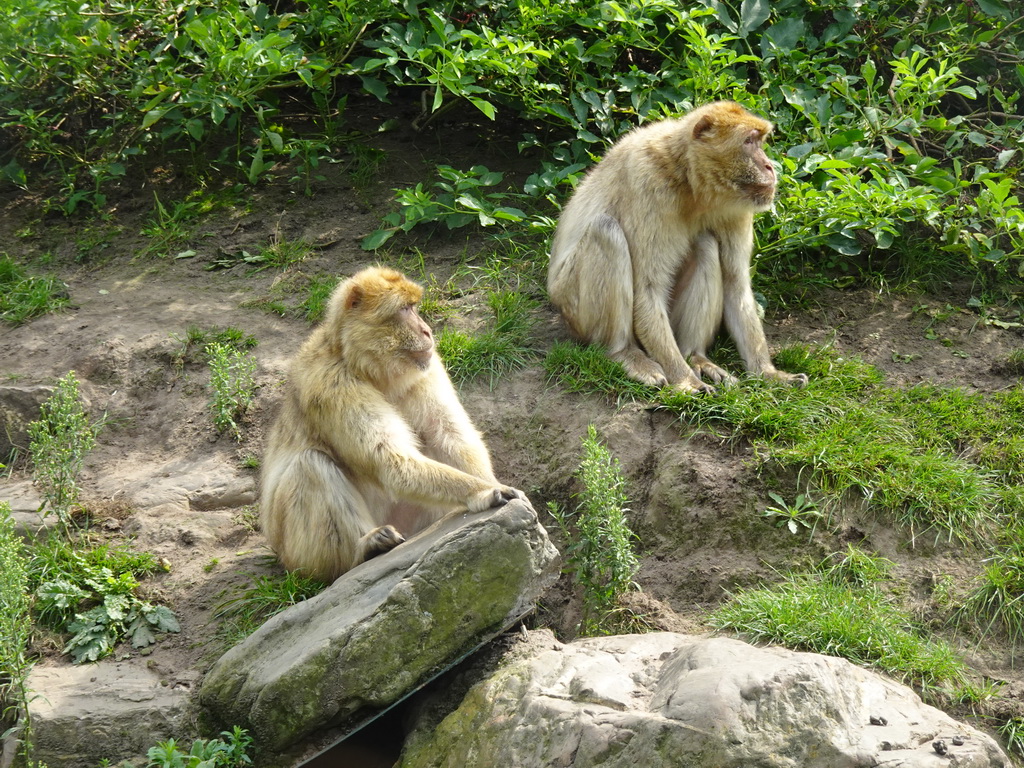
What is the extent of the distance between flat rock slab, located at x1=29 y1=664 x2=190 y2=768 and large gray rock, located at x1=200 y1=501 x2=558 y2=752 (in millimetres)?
331

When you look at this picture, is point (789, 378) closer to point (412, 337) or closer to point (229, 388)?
point (412, 337)

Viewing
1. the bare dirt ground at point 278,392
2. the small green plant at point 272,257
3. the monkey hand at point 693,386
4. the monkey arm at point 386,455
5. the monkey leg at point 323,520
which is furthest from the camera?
the small green plant at point 272,257

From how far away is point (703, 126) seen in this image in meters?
6.89

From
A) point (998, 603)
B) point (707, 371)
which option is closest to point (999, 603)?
point (998, 603)

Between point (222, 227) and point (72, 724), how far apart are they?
475 centimetres

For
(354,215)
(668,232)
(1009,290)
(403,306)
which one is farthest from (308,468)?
(1009,290)

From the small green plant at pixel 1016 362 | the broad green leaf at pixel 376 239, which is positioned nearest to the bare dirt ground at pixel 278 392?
the small green plant at pixel 1016 362

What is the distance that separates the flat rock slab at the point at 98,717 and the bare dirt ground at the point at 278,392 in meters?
0.19

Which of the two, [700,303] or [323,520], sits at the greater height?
[700,303]

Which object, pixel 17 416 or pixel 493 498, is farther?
pixel 17 416

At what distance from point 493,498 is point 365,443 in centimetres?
73

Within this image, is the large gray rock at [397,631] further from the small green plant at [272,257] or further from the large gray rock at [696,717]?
the small green plant at [272,257]

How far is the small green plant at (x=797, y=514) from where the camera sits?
5816mm

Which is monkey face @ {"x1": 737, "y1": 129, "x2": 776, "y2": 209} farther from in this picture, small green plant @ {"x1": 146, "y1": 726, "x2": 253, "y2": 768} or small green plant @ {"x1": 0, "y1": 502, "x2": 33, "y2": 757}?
small green plant @ {"x1": 0, "y1": 502, "x2": 33, "y2": 757}
